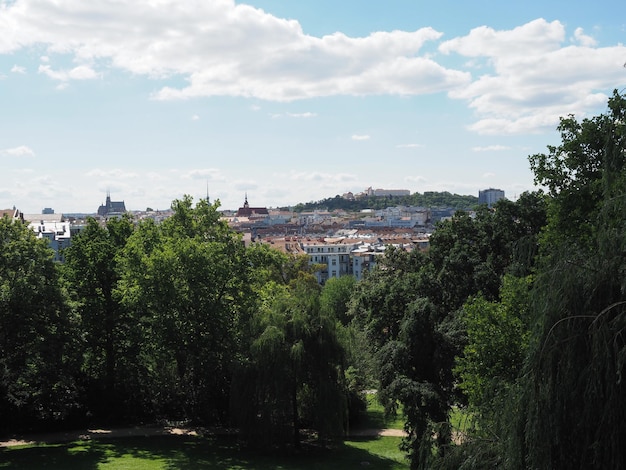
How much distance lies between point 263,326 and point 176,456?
5354 mm

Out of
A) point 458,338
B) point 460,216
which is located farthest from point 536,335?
point 460,216

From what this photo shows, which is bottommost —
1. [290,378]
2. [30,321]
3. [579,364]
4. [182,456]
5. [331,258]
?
[182,456]

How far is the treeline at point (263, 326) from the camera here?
18922 mm

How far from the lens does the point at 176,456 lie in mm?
21469

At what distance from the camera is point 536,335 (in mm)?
7996

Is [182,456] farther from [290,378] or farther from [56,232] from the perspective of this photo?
[56,232]

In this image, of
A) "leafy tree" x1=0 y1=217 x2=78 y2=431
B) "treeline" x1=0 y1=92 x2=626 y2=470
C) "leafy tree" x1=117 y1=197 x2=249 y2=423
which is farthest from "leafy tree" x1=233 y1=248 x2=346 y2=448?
"leafy tree" x1=0 y1=217 x2=78 y2=431

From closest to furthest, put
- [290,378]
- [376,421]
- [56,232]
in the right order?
[290,378] < [376,421] < [56,232]

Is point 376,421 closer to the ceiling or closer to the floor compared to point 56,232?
closer to the floor

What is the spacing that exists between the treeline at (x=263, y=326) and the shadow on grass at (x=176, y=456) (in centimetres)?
80

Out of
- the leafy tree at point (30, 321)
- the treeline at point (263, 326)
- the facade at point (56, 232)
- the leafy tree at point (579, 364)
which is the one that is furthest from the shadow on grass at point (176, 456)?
the facade at point (56, 232)

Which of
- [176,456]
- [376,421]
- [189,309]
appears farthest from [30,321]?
[376,421]

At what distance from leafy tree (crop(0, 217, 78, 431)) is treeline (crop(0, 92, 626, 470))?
0.06m

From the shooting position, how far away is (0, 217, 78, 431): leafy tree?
21547mm
